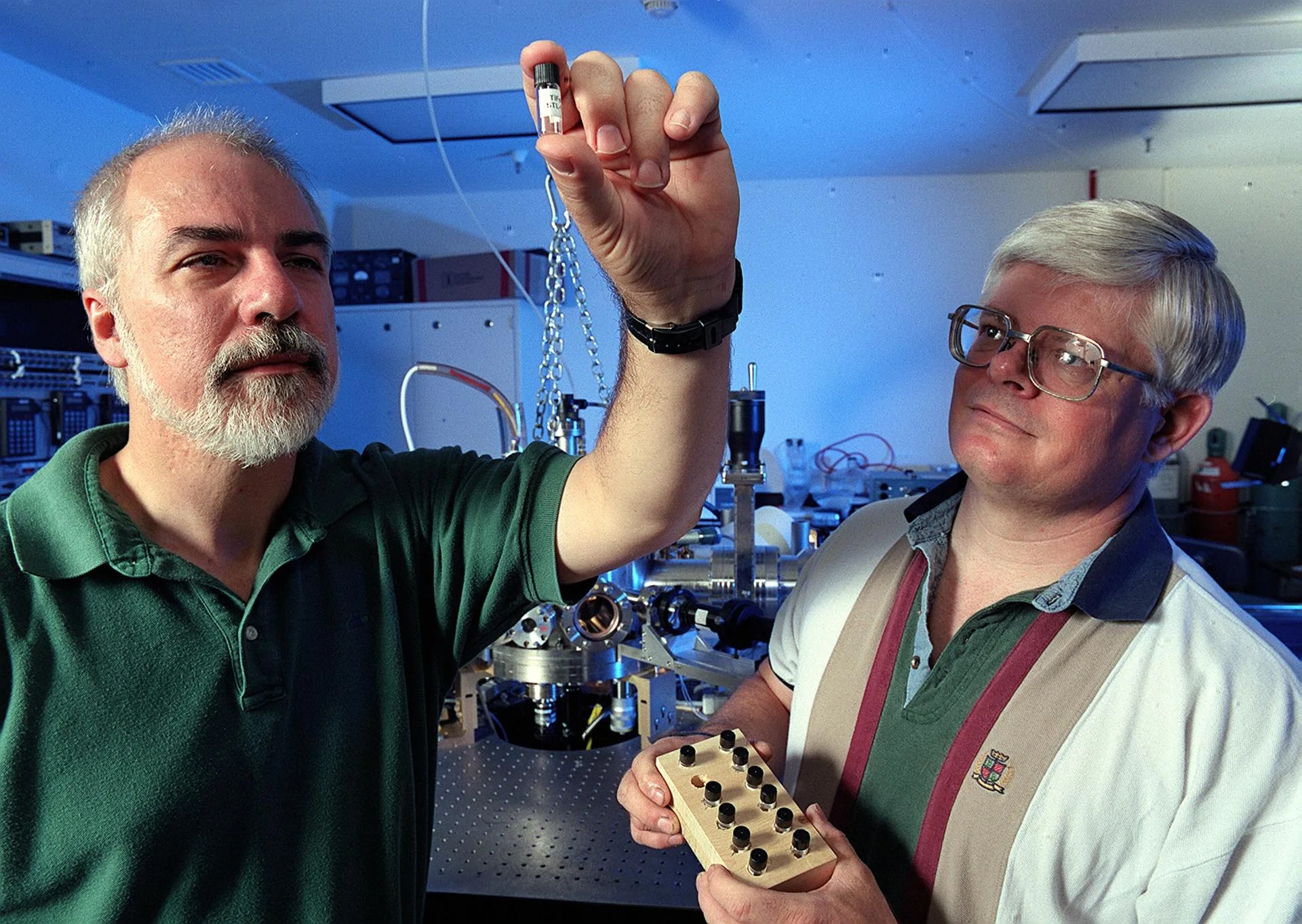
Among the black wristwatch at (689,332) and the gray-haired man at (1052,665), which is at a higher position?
the black wristwatch at (689,332)

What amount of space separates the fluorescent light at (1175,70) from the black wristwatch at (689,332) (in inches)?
90.6

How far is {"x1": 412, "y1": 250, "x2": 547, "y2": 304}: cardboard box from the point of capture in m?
3.84

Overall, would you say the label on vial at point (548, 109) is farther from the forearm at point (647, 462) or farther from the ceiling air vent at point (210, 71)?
the ceiling air vent at point (210, 71)

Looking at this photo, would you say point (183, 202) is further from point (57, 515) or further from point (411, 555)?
point (411, 555)

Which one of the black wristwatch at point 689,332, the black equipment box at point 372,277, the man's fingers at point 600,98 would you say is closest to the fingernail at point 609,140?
the man's fingers at point 600,98

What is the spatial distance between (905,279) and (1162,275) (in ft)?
9.99

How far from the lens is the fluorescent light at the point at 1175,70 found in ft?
7.95

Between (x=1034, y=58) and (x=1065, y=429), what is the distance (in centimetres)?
230

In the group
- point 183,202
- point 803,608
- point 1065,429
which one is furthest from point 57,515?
point 1065,429

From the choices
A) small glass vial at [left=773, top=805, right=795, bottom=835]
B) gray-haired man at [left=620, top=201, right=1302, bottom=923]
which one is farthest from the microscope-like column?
small glass vial at [left=773, top=805, right=795, bottom=835]

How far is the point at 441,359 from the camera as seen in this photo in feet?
13.2

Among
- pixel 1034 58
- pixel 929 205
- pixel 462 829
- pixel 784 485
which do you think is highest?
pixel 1034 58

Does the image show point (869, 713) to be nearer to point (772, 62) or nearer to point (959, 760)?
point (959, 760)

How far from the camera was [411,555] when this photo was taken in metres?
0.97
